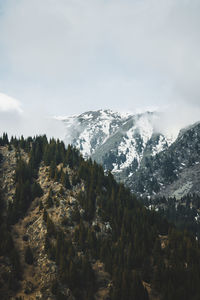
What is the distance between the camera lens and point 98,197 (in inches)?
4107

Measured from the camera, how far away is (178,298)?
6588cm

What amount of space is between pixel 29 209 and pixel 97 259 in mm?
33495

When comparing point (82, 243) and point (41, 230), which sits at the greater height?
point (41, 230)

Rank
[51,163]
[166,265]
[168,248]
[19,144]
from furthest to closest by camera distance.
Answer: [19,144], [51,163], [168,248], [166,265]

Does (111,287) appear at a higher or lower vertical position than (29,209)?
lower

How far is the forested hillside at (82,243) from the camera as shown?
69500 mm

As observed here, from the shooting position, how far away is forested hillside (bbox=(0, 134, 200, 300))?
6950cm

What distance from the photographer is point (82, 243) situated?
273 ft

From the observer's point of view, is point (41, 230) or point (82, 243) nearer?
point (82, 243)

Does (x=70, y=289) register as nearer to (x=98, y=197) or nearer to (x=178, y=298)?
(x=178, y=298)

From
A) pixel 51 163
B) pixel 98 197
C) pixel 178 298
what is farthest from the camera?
pixel 51 163

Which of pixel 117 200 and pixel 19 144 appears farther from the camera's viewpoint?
pixel 19 144

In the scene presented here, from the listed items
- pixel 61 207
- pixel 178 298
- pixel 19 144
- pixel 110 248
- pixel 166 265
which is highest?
pixel 19 144

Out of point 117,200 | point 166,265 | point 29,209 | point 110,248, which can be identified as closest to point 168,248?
point 166,265
